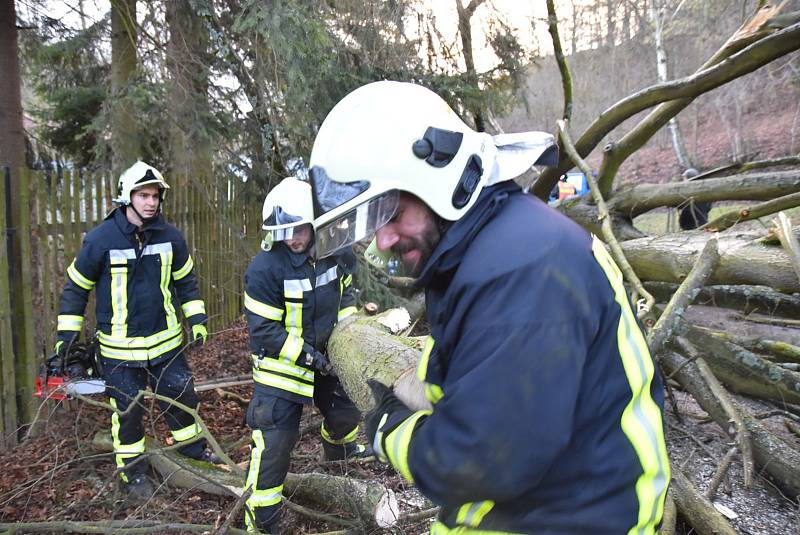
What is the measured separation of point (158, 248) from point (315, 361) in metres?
1.59

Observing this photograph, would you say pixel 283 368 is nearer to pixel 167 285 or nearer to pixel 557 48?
pixel 167 285

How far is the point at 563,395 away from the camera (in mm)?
1066

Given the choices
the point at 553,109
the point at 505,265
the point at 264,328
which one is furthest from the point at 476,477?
the point at 553,109

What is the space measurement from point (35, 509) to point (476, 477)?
348 cm

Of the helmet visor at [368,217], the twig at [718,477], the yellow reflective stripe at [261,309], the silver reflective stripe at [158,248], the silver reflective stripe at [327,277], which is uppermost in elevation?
the silver reflective stripe at [158,248]

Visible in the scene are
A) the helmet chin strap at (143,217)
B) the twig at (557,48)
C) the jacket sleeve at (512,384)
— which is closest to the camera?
the jacket sleeve at (512,384)

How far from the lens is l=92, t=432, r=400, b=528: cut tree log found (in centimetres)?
269

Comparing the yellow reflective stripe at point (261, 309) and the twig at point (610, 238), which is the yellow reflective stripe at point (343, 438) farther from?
the twig at point (610, 238)

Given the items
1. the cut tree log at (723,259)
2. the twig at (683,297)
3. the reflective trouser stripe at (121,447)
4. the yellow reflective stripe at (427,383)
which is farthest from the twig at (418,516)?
the cut tree log at (723,259)

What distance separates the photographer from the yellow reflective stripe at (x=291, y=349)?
340 centimetres

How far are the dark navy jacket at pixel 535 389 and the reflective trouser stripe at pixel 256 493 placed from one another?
2039 millimetres

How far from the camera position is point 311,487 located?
3.29m

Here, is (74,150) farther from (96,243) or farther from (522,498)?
(522,498)

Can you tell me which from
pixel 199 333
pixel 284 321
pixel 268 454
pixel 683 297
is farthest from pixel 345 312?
pixel 683 297
